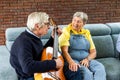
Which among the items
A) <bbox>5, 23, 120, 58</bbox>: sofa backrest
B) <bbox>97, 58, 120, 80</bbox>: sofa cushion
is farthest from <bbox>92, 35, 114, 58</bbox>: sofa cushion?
<bbox>97, 58, 120, 80</bbox>: sofa cushion

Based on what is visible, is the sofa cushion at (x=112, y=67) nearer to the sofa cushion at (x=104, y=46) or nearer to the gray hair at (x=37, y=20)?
the sofa cushion at (x=104, y=46)

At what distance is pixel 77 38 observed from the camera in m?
3.26

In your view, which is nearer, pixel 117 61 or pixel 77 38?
pixel 77 38

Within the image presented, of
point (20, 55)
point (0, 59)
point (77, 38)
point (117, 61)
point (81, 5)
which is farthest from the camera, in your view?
point (81, 5)

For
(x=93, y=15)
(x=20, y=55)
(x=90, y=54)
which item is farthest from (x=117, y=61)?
(x=20, y=55)

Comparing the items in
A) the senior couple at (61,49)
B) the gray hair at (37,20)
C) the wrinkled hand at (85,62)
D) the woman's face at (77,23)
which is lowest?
the wrinkled hand at (85,62)

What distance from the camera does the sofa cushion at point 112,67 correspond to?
3183 mm

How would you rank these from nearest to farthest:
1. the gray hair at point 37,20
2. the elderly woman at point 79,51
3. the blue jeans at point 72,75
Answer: the gray hair at point 37,20
the blue jeans at point 72,75
the elderly woman at point 79,51

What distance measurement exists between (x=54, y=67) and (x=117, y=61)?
5.00 ft

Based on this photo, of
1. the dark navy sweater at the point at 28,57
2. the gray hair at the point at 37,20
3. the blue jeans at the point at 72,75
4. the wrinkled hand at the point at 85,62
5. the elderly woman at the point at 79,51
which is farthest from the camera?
the wrinkled hand at the point at 85,62

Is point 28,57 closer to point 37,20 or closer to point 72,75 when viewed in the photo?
point 37,20

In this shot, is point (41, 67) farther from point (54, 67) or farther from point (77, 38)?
point (77, 38)

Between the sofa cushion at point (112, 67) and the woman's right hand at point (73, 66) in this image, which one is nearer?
the woman's right hand at point (73, 66)

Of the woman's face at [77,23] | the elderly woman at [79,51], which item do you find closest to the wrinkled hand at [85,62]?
the elderly woman at [79,51]
